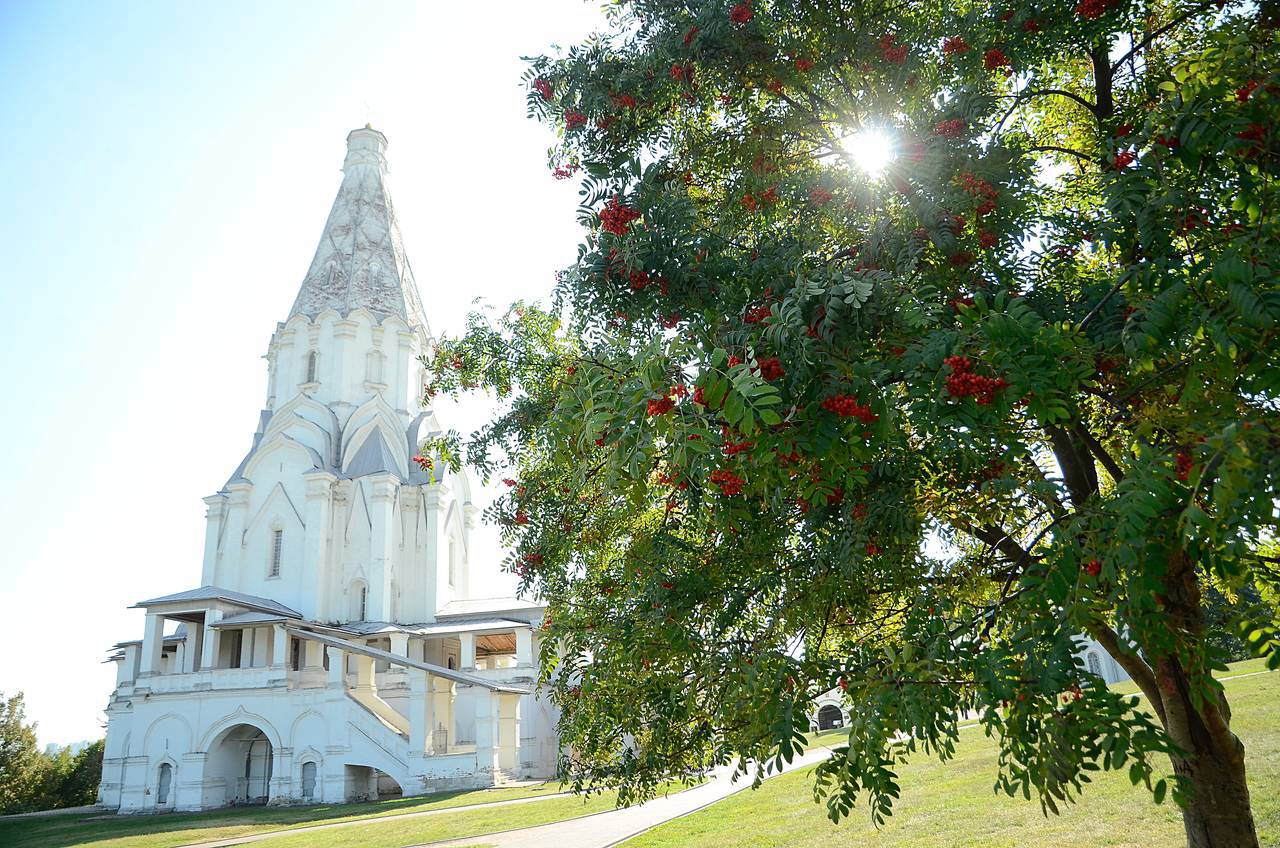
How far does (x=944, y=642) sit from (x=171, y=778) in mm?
32337

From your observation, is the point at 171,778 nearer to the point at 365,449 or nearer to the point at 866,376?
the point at 365,449

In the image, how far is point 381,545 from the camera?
3525 cm

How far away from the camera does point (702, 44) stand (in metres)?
5.87

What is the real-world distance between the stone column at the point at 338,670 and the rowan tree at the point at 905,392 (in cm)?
2248

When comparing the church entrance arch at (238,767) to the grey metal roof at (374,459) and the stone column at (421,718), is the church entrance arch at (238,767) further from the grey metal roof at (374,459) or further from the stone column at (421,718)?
the grey metal roof at (374,459)

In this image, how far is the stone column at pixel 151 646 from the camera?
29.7m

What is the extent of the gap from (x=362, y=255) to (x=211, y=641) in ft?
67.9

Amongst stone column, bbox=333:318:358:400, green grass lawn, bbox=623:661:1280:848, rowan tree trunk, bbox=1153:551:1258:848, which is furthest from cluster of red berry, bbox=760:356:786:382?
stone column, bbox=333:318:358:400

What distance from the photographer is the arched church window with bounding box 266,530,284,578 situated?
117 feet

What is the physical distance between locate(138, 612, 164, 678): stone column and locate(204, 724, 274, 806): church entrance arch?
12.0 feet

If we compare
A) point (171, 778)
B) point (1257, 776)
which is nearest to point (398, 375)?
point (171, 778)

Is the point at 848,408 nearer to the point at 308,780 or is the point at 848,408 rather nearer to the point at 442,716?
the point at 442,716

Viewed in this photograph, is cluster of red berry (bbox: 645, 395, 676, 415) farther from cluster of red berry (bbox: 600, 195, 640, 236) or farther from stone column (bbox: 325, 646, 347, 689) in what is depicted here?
stone column (bbox: 325, 646, 347, 689)

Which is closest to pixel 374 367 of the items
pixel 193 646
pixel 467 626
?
pixel 467 626
